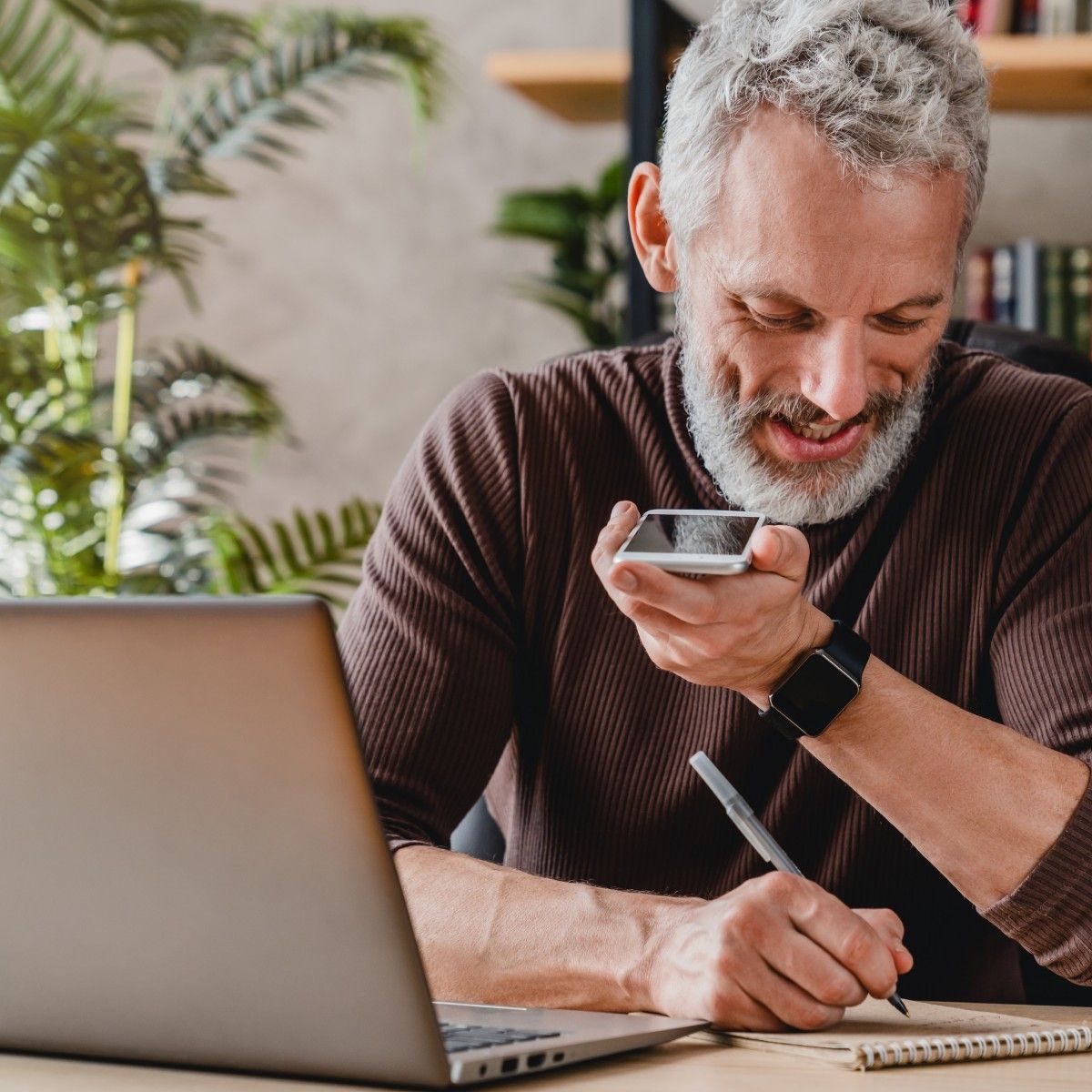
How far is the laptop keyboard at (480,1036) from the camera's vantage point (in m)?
0.67

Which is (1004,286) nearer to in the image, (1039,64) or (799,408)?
(1039,64)

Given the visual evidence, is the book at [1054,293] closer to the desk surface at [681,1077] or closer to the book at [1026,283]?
the book at [1026,283]

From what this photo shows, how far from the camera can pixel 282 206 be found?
2.84m

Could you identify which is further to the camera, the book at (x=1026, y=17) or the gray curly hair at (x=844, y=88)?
the book at (x=1026, y=17)

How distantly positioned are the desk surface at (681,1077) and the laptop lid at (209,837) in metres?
0.02

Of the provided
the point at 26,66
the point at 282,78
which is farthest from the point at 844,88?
the point at 26,66

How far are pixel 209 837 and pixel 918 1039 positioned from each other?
1.18 ft

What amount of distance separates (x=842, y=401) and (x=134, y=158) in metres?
1.38

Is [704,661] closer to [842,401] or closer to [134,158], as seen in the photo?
[842,401]

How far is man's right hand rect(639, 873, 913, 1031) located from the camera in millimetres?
751

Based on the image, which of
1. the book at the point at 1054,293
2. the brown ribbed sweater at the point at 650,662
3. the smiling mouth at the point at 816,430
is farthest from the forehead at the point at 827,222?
the book at the point at 1054,293

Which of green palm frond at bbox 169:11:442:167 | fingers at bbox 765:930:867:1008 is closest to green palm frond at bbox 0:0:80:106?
green palm frond at bbox 169:11:442:167

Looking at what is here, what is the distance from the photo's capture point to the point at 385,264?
2812 millimetres

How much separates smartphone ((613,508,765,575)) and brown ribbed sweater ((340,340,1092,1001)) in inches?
12.0
